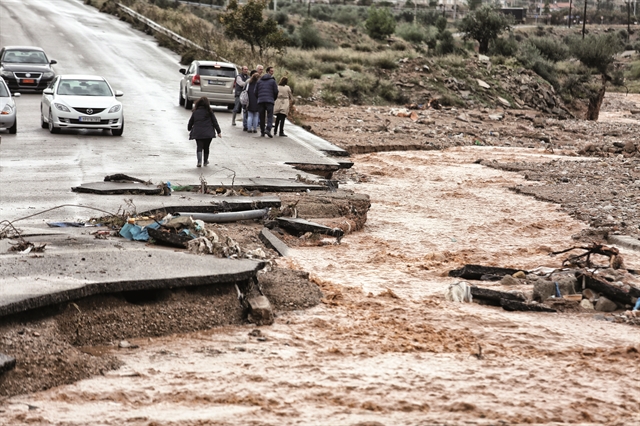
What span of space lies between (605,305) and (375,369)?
12.5ft

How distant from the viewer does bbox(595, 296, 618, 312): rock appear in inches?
415

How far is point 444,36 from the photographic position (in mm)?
64812

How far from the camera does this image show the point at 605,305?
1057 cm

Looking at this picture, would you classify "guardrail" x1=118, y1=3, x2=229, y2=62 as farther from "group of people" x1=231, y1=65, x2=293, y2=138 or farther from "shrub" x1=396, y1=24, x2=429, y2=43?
"shrub" x1=396, y1=24, x2=429, y2=43

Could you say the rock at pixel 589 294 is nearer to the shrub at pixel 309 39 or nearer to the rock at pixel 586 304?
the rock at pixel 586 304

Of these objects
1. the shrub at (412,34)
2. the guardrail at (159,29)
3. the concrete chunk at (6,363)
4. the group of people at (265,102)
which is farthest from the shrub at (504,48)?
the concrete chunk at (6,363)

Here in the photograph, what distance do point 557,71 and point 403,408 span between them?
53.8 metres

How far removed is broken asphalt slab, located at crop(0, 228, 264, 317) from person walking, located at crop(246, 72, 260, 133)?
15442mm

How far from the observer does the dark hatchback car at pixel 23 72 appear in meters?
34.8

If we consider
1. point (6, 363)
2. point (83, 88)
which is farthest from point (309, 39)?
point (6, 363)

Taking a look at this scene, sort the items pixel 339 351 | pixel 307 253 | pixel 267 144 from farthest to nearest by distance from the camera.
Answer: pixel 267 144
pixel 307 253
pixel 339 351

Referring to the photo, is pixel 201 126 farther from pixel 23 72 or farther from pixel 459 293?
pixel 23 72

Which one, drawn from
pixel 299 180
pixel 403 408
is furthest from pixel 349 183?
pixel 403 408

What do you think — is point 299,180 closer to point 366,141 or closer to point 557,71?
point 366,141
